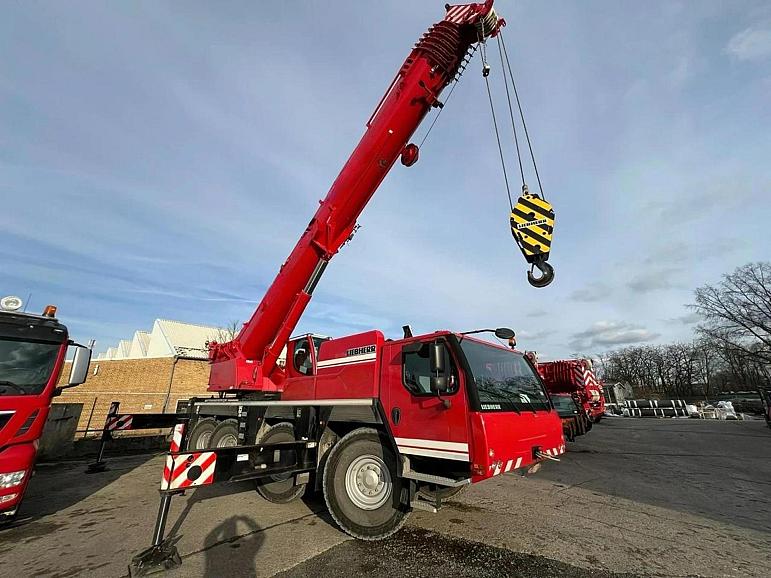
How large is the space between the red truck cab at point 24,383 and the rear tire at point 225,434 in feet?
7.94

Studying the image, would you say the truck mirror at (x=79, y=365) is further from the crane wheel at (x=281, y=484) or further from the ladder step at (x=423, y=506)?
the ladder step at (x=423, y=506)

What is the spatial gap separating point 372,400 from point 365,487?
0.97 metres

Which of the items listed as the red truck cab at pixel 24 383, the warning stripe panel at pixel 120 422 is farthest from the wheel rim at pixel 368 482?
the warning stripe panel at pixel 120 422

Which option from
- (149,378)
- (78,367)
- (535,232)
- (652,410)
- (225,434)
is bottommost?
(225,434)

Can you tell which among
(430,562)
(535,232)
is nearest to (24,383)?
(430,562)

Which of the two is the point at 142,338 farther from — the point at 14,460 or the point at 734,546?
the point at 734,546

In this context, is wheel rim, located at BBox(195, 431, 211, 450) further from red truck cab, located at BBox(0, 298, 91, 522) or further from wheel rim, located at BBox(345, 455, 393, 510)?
wheel rim, located at BBox(345, 455, 393, 510)

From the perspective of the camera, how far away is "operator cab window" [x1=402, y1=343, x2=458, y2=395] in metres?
4.04

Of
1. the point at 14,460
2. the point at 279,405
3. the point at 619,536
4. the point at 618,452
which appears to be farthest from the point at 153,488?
the point at 618,452

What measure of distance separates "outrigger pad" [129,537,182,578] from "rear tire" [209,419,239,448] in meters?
3.28

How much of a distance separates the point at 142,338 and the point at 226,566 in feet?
150

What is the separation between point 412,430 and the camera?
3.93m

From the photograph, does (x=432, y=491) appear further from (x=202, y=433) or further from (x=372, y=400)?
(x=202, y=433)

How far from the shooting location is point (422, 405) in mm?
3945
